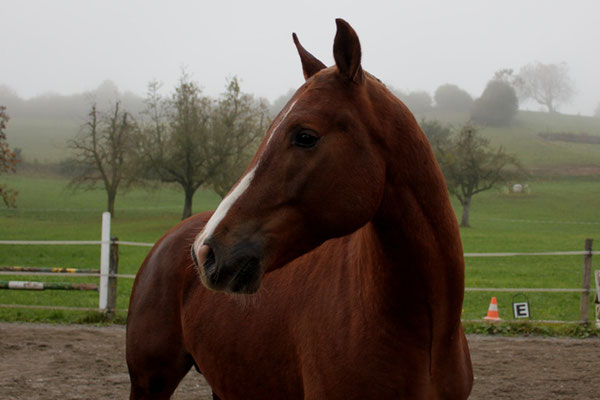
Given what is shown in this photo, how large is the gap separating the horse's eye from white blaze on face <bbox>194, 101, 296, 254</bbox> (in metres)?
0.07

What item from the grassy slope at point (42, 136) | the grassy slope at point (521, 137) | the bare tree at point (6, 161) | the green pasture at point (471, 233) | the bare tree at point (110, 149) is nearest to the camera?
the green pasture at point (471, 233)

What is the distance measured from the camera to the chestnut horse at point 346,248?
1.60 m

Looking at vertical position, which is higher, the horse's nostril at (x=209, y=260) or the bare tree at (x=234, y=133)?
the bare tree at (x=234, y=133)

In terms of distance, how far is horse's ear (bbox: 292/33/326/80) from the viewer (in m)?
1.94

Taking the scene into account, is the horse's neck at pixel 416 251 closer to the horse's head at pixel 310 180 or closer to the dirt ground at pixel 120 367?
the horse's head at pixel 310 180

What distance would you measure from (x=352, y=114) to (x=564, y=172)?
196ft

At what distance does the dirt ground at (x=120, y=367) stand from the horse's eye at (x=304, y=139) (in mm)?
4105

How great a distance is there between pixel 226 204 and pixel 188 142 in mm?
29260

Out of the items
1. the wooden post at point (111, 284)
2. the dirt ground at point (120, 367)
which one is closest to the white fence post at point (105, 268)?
the wooden post at point (111, 284)

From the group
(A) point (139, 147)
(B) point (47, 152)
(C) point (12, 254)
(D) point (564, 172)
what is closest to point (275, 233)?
(C) point (12, 254)

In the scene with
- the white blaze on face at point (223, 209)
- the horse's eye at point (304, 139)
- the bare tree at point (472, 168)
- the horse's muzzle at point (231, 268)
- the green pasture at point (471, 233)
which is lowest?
the green pasture at point (471, 233)

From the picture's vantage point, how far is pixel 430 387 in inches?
70.9

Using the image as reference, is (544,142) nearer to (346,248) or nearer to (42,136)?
(42,136)

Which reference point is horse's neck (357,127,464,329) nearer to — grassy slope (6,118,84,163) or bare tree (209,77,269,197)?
bare tree (209,77,269,197)
